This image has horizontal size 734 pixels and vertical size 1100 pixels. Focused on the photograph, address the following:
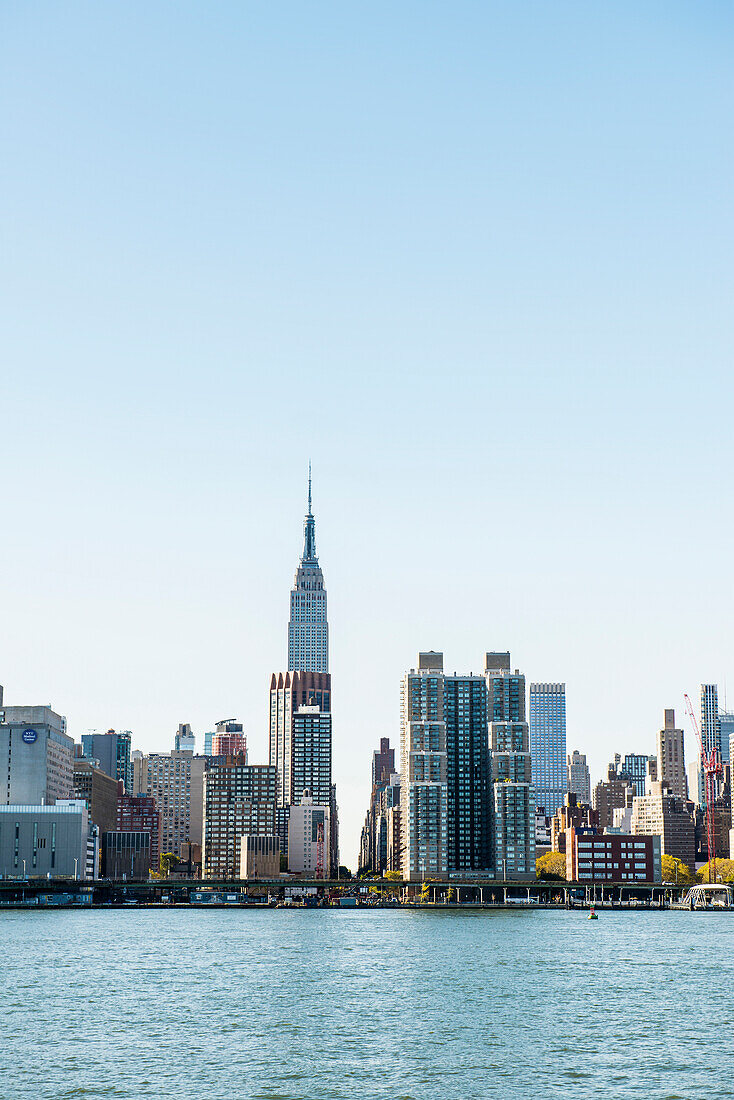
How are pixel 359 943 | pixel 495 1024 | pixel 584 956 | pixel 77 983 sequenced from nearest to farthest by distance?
pixel 495 1024, pixel 77 983, pixel 584 956, pixel 359 943

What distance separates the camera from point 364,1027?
100 meters

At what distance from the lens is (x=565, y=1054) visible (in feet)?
290

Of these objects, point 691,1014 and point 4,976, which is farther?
point 4,976

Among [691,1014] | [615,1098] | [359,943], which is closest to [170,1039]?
[615,1098]

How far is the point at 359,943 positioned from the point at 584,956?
134ft

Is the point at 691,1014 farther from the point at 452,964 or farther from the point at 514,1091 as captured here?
the point at 452,964

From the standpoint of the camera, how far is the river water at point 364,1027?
7844 centimetres

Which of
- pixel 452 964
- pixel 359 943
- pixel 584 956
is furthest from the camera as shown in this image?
pixel 359 943

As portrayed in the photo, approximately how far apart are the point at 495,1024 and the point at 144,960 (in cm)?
6891

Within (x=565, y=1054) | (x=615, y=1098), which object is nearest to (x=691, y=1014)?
(x=565, y=1054)

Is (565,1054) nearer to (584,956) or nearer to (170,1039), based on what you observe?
(170,1039)

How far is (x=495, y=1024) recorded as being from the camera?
102625mm

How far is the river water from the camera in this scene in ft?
257

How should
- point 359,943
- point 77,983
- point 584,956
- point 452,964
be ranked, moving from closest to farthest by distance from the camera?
point 77,983
point 452,964
point 584,956
point 359,943
